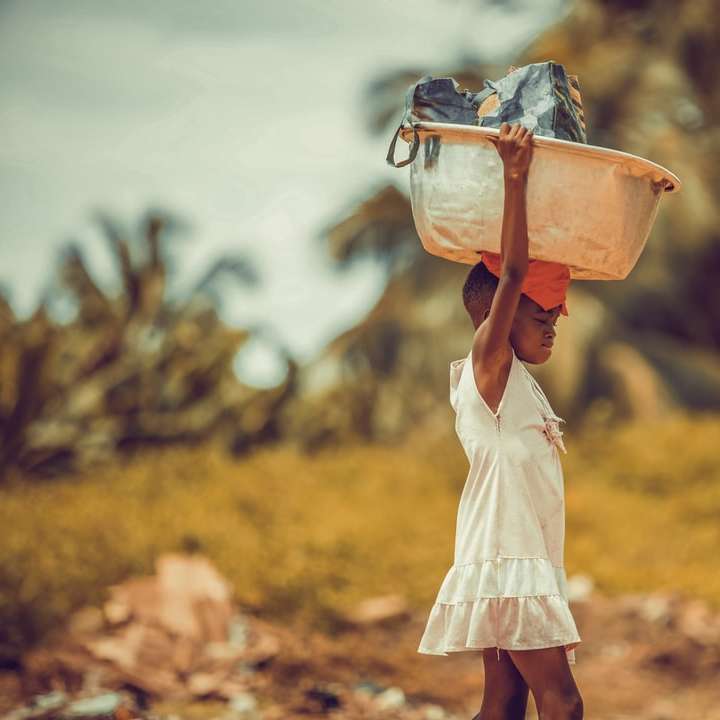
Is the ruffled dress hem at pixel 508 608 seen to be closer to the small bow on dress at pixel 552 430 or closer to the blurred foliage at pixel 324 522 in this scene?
the small bow on dress at pixel 552 430

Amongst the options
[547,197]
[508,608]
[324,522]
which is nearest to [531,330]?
[547,197]

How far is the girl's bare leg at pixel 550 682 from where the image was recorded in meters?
2.50

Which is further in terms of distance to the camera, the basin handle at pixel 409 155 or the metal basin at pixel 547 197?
the basin handle at pixel 409 155

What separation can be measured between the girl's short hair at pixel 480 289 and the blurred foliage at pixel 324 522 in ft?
10.4

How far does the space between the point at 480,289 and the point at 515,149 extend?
0.42 meters

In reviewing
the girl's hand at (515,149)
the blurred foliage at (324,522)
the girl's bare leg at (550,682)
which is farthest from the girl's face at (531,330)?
the blurred foliage at (324,522)

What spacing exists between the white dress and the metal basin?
309mm

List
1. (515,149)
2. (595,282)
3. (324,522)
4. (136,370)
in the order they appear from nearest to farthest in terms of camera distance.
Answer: (515,149), (324,522), (136,370), (595,282)

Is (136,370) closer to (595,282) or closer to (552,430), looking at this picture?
(595,282)

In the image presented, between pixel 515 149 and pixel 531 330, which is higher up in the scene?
pixel 515 149

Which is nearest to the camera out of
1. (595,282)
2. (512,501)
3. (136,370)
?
(512,501)

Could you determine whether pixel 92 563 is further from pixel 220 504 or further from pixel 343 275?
pixel 343 275

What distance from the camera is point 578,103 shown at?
2705 millimetres

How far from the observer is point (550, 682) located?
254 centimetres
